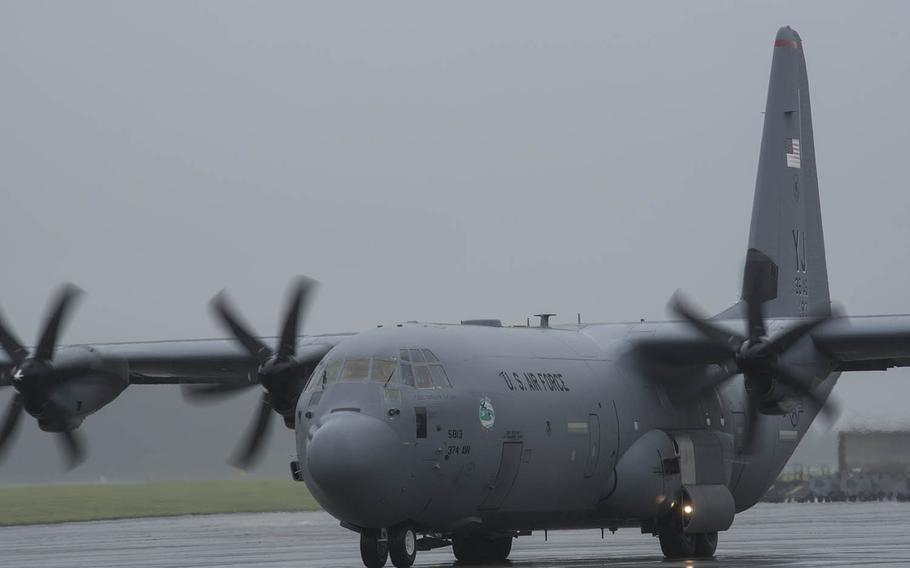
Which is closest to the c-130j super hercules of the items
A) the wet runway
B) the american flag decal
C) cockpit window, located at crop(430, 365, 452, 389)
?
cockpit window, located at crop(430, 365, 452, 389)

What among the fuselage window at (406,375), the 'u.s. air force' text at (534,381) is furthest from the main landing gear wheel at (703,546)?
the fuselage window at (406,375)

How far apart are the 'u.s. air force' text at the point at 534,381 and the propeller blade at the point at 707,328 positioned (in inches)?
81.4

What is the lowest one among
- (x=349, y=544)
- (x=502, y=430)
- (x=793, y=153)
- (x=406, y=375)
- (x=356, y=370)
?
(x=349, y=544)

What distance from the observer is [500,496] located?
21.1 meters

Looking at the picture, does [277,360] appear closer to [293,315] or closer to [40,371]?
[293,315]

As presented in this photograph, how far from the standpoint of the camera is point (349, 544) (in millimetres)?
28859

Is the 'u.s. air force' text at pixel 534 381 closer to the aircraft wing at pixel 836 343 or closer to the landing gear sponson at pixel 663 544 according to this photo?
the landing gear sponson at pixel 663 544

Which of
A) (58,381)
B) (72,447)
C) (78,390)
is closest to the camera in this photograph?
(58,381)

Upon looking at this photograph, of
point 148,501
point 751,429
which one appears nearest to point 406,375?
point 751,429

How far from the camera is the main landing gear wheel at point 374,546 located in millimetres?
19875

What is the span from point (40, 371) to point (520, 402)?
8.06 m

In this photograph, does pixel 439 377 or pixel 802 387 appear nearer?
pixel 439 377

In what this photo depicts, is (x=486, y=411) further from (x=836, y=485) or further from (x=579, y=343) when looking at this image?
(x=836, y=485)

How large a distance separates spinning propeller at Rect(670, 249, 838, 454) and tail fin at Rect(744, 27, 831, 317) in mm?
5068
